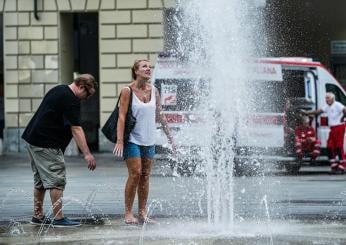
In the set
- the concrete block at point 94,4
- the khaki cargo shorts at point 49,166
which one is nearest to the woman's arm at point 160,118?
the khaki cargo shorts at point 49,166

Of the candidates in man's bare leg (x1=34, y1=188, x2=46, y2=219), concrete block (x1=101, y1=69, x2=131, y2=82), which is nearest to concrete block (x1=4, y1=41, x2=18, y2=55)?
concrete block (x1=101, y1=69, x2=131, y2=82)

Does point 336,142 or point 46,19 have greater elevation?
point 46,19

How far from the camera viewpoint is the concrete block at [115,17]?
26328 millimetres

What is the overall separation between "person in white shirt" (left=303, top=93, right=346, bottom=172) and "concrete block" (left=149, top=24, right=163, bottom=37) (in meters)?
6.95

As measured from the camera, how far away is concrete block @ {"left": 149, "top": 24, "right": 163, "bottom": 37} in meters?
26.1

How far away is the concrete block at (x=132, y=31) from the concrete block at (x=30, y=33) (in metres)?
2.22

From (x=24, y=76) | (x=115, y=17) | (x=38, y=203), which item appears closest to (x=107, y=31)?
(x=115, y=17)

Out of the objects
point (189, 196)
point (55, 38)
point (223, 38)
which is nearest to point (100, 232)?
point (223, 38)

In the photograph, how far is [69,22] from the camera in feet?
90.2

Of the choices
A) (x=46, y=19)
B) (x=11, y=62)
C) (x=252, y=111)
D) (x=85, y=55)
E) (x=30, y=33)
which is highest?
(x=46, y=19)

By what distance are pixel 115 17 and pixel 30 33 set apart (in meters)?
2.43

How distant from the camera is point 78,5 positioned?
87.4 ft

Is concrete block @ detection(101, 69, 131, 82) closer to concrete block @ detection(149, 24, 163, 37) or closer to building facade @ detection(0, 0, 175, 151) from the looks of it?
building facade @ detection(0, 0, 175, 151)

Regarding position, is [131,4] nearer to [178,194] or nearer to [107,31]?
[107,31]
